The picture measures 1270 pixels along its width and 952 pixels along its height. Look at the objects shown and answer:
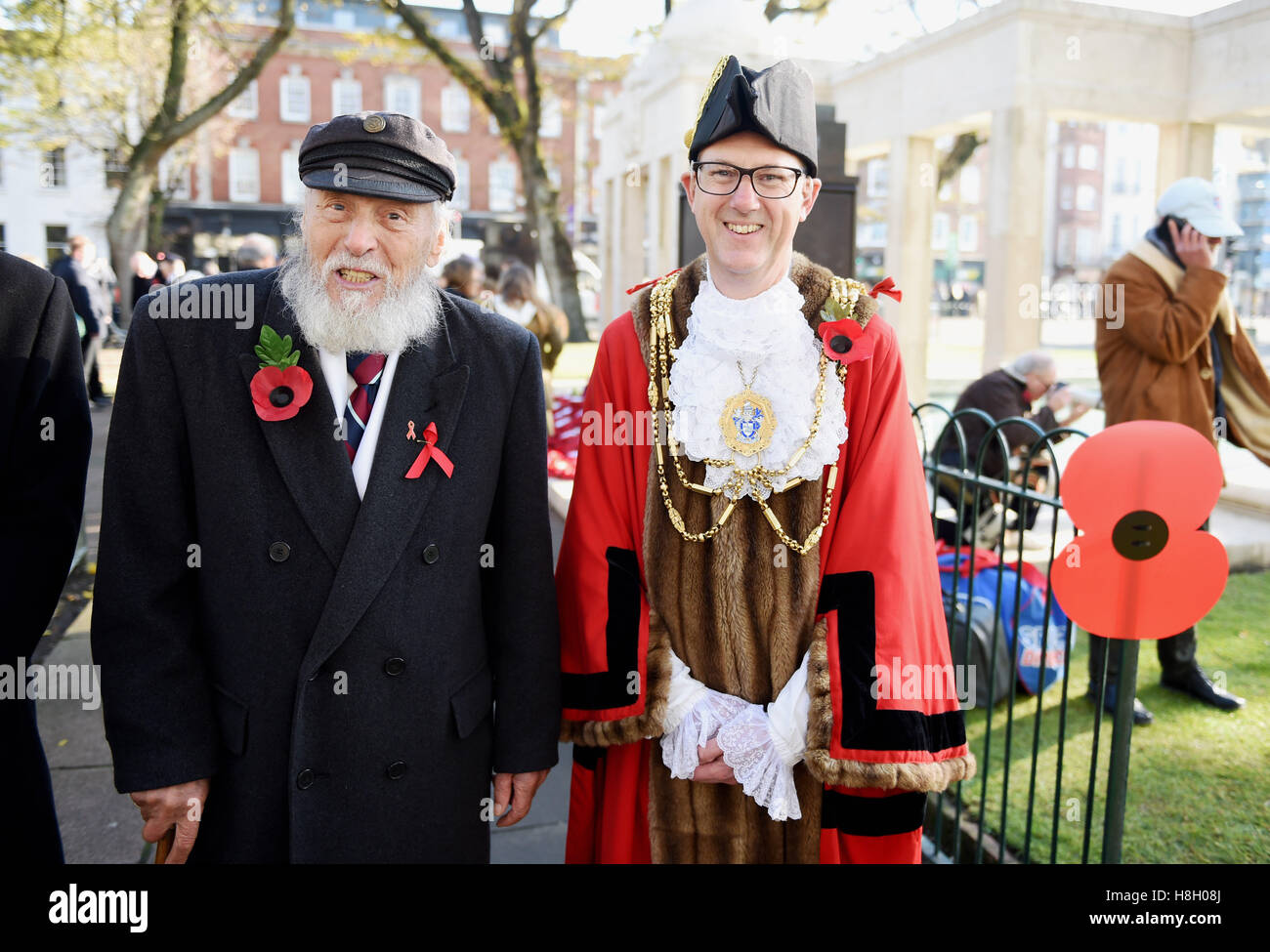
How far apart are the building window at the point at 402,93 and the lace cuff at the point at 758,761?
44.5 meters

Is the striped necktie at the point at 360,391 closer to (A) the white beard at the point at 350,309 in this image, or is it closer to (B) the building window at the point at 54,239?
(A) the white beard at the point at 350,309

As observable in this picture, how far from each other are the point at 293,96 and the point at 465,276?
39251mm

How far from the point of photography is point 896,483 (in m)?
2.12

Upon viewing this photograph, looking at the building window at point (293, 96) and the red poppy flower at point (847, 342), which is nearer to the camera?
the red poppy flower at point (847, 342)

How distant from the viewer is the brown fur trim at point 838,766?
204 centimetres

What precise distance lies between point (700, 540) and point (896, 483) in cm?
44

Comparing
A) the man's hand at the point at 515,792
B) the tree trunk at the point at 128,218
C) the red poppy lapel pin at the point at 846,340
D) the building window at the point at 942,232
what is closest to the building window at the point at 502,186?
the building window at the point at 942,232

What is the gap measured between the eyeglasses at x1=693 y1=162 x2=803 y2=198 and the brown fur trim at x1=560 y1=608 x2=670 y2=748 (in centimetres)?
93

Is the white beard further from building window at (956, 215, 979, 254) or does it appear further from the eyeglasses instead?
building window at (956, 215, 979, 254)

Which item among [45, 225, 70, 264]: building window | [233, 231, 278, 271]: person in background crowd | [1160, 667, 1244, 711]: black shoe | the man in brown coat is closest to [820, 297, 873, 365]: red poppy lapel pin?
the man in brown coat

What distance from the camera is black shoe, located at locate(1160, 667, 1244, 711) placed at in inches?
177

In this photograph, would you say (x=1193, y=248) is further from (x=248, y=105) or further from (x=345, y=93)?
(x=345, y=93)
